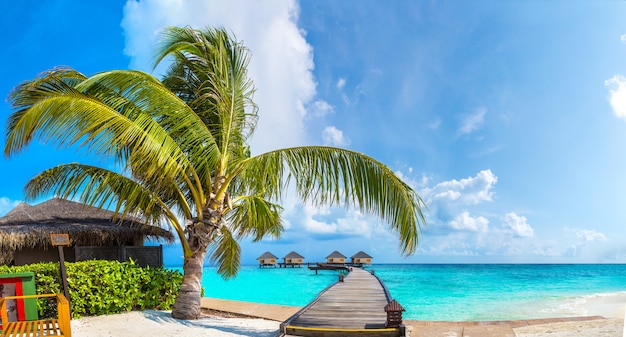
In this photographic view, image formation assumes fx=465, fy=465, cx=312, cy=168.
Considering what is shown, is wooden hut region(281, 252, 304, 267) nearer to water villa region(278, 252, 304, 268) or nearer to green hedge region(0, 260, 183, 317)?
water villa region(278, 252, 304, 268)

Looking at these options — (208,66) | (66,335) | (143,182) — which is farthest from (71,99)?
(66,335)

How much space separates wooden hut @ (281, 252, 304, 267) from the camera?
4331cm

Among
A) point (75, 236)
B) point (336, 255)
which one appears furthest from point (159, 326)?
point (336, 255)

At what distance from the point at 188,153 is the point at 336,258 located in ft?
117

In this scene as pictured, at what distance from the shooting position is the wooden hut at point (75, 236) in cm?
889

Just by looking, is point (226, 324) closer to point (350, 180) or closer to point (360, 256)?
point (350, 180)

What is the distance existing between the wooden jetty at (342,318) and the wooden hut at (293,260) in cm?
3364

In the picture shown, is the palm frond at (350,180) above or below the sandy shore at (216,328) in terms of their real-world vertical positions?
above

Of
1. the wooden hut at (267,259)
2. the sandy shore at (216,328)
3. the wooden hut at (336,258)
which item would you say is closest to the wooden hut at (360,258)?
the wooden hut at (336,258)

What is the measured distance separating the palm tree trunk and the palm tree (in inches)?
0.6

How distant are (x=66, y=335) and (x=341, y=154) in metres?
4.26

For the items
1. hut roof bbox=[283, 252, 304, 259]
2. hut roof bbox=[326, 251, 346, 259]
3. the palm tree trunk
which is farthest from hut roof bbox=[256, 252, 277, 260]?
the palm tree trunk

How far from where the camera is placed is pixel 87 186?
7.83 metres

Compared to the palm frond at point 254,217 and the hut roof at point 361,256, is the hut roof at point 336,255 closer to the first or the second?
the hut roof at point 361,256
